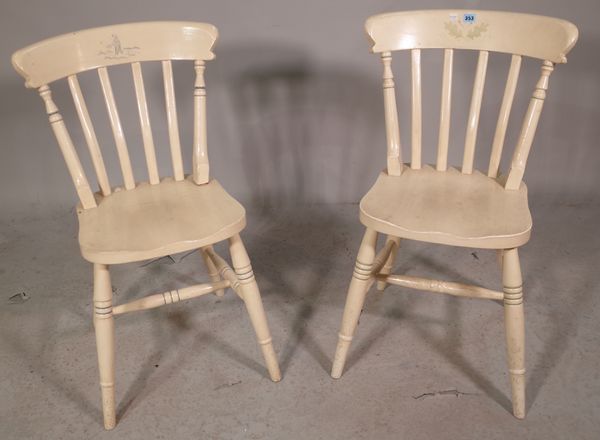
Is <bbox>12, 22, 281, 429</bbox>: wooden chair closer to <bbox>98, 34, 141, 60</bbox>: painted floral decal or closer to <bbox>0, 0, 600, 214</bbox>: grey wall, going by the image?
<bbox>98, 34, 141, 60</bbox>: painted floral decal

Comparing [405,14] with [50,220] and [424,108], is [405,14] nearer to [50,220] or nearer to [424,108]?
[424,108]

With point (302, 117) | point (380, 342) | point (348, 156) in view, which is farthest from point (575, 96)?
point (380, 342)

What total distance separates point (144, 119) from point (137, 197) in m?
0.21

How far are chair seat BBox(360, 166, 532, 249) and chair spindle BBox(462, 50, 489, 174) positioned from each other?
0.16ft

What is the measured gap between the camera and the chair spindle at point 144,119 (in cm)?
157

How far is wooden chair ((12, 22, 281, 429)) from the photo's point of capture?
139cm

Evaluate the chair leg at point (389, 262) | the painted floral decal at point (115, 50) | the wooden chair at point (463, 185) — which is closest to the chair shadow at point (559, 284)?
the wooden chair at point (463, 185)

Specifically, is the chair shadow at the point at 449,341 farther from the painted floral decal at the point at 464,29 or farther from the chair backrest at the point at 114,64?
the painted floral decal at the point at 464,29

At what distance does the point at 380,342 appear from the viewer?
1.75 meters

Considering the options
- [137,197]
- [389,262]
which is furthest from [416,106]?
[137,197]

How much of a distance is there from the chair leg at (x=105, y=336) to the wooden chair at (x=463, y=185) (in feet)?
1.92

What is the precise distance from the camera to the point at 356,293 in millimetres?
1506

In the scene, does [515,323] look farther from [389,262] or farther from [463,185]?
[389,262]

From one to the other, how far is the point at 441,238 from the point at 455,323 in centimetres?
57
